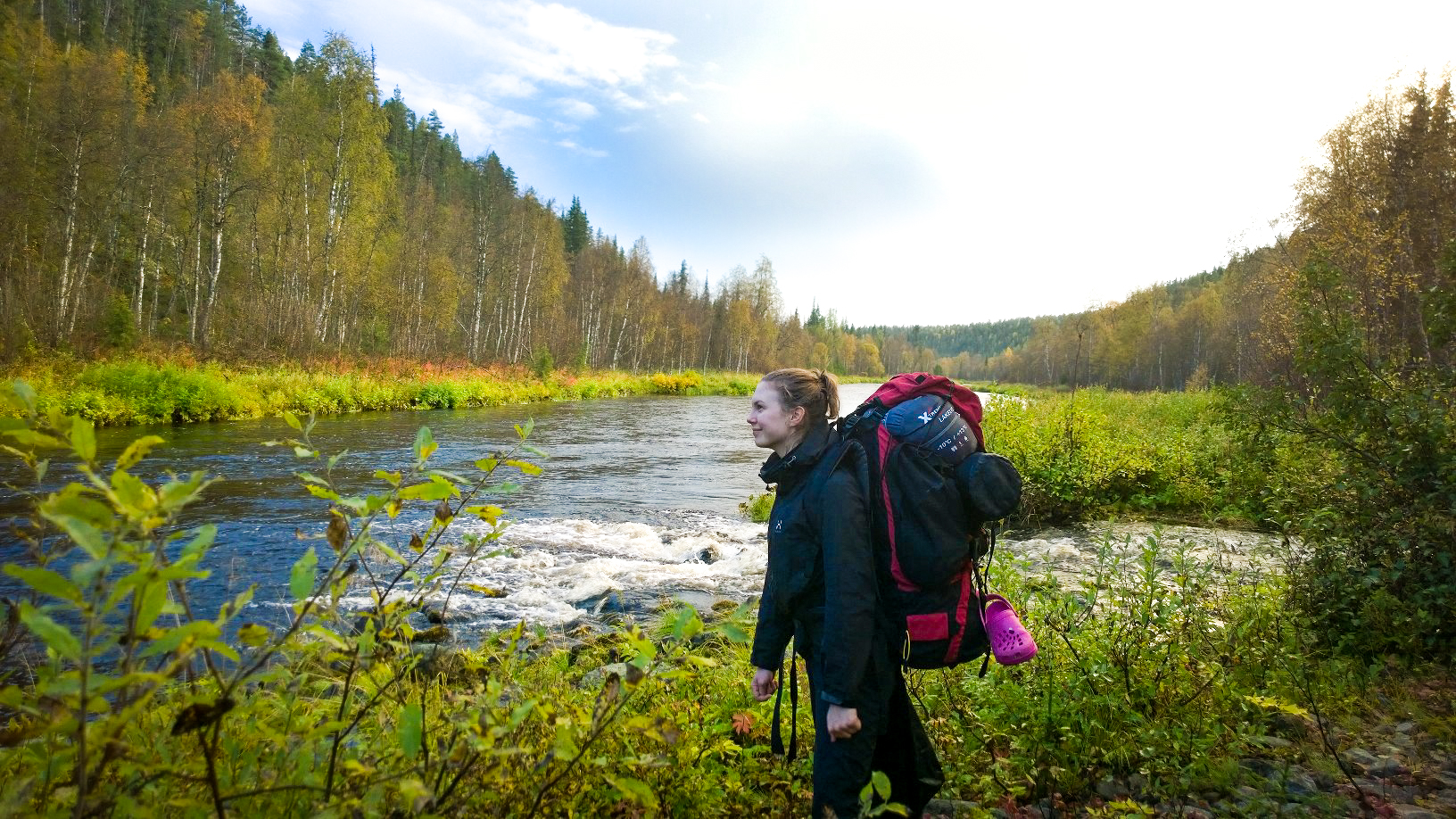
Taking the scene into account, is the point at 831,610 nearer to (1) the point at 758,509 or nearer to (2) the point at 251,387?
(1) the point at 758,509

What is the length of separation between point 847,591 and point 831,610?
0.30 feet

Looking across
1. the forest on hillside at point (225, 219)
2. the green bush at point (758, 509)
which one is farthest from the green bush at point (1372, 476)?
the forest on hillside at point (225, 219)

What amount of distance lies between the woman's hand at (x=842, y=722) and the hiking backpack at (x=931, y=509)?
1.02 ft

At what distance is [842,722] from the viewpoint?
2385 mm

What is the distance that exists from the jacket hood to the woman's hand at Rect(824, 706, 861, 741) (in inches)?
33.0

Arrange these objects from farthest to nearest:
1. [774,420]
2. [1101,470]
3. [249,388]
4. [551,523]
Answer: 1. [249,388]
2. [1101,470]
3. [551,523]
4. [774,420]

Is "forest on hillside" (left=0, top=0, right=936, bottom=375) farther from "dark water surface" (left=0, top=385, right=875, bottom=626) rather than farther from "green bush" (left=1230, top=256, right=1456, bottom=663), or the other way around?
"green bush" (left=1230, top=256, right=1456, bottom=663)

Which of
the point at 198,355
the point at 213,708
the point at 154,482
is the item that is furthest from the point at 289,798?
the point at 198,355

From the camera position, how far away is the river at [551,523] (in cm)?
678

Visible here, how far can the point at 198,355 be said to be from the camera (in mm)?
20609

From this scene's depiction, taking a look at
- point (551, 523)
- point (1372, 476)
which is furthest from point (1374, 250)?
point (551, 523)

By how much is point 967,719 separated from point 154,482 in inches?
416

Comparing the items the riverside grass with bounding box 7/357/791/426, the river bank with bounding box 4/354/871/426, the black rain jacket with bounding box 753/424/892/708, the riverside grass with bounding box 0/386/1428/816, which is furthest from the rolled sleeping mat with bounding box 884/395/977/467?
the river bank with bounding box 4/354/871/426

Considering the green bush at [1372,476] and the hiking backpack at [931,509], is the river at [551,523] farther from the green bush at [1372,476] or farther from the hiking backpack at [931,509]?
the hiking backpack at [931,509]
